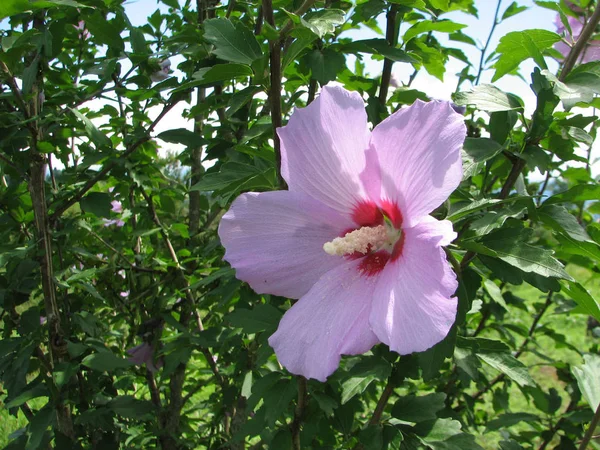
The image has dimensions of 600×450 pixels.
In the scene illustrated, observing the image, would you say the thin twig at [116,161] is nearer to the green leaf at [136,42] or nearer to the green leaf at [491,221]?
the green leaf at [136,42]

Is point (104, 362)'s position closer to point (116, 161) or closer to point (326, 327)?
point (116, 161)

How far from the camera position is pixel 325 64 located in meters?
1.23

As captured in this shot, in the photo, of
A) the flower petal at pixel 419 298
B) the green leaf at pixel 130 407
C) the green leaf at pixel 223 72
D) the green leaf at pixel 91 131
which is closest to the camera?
the flower petal at pixel 419 298

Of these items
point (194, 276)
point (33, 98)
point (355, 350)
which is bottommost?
point (194, 276)

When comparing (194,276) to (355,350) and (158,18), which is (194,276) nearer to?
(158,18)

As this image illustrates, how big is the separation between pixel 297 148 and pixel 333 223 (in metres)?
0.17

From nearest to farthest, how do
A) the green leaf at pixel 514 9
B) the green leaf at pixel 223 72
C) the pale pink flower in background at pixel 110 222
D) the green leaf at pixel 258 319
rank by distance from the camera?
1. the green leaf at pixel 223 72
2. the green leaf at pixel 258 319
3. the green leaf at pixel 514 9
4. the pale pink flower in background at pixel 110 222

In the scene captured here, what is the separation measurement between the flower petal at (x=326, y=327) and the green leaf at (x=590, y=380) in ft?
2.50

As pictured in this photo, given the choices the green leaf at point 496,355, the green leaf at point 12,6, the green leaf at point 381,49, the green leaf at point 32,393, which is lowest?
the green leaf at point 32,393

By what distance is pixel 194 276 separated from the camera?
2127 mm

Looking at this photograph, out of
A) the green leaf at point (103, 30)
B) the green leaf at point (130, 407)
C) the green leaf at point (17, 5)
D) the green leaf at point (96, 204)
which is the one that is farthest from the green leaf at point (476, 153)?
the green leaf at point (130, 407)

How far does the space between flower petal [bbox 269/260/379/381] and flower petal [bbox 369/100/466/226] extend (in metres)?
0.15

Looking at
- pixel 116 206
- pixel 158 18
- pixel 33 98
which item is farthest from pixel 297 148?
pixel 116 206

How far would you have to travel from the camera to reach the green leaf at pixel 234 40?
1033 millimetres
